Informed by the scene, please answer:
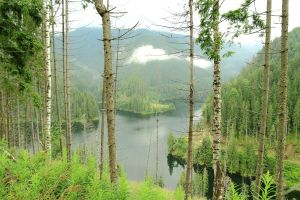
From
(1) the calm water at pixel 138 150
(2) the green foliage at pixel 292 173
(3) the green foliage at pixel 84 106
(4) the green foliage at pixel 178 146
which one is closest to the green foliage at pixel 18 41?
(1) the calm water at pixel 138 150

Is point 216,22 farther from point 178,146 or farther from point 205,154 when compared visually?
point 178,146

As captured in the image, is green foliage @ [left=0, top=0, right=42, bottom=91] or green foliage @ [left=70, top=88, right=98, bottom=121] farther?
green foliage @ [left=70, top=88, right=98, bottom=121]

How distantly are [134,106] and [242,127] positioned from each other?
9875 centimetres

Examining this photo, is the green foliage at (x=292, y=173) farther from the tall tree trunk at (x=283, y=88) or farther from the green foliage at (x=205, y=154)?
the tall tree trunk at (x=283, y=88)

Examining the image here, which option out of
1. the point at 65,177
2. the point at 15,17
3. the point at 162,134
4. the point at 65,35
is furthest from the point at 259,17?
the point at 162,134

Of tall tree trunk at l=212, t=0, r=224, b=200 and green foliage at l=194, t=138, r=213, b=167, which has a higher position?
tall tree trunk at l=212, t=0, r=224, b=200

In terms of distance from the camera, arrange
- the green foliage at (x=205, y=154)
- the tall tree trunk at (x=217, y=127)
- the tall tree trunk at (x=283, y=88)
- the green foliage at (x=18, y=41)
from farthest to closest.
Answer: the green foliage at (x=205, y=154)
the green foliage at (x=18, y=41)
the tall tree trunk at (x=217, y=127)
the tall tree trunk at (x=283, y=88)

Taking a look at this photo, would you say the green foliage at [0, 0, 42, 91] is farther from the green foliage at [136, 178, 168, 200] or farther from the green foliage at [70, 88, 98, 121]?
the green foliage at [70, 88, 98, 121]

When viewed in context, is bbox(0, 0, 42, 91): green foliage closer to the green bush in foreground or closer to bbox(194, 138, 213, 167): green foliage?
the green bush in foreground

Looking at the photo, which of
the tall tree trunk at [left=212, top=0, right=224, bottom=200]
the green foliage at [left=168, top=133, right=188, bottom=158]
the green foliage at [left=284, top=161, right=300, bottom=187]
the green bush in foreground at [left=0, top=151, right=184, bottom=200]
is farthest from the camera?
the green foliage at [left=168, top=133, right=188, bottom=158]

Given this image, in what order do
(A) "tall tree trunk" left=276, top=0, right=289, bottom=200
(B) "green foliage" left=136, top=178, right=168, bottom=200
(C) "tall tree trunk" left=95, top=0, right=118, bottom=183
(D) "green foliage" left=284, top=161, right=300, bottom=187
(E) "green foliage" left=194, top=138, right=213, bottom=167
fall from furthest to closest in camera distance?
(E) "green foliage" left=194, top=138, right=213, bottom=167 → (D) "green foliage" left=284, top=161, right=300, bottom=187 → (A) "tall tree trunk" left=276, top=0, right=289, bottom=200 → (C) "tall tree trunk" left=95, top=0, right=118, bottom=183 → (B) "green foliage" left=136, top=178, right=168, bottom=200

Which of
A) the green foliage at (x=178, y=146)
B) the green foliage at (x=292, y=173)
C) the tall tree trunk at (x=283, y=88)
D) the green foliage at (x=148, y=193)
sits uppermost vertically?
the tall tree trunk at (x=283, y=88)

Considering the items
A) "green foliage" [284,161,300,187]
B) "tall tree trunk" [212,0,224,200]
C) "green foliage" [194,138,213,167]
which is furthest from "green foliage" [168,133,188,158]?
"tall tree trunk" [212,0,224,200]

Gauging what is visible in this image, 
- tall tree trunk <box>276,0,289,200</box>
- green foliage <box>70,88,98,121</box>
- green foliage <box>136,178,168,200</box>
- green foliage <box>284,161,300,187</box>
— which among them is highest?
tall tree trunk <box>276,0,289,200</box>
